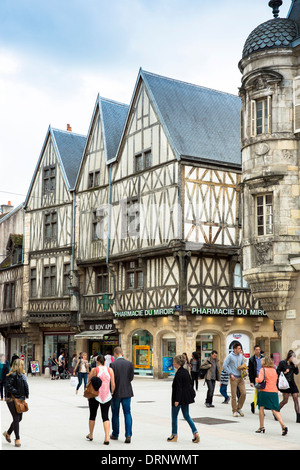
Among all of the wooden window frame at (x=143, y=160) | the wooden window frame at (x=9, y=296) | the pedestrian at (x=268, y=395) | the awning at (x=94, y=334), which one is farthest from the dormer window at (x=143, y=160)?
the pedestrian at (x=268, y=395)

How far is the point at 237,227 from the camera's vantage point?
28016 millimetres

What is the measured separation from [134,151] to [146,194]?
7.95ft

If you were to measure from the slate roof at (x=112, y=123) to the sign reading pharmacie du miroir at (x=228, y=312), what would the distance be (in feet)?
30.0

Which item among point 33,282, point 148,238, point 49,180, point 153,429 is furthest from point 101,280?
point 153,429

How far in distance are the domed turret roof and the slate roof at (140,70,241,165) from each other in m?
7.72

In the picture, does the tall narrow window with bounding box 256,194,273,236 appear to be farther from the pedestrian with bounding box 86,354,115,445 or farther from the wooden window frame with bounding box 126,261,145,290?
the pedestrian with bounding box 86,354,115,445

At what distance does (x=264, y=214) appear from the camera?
1925 centimetres

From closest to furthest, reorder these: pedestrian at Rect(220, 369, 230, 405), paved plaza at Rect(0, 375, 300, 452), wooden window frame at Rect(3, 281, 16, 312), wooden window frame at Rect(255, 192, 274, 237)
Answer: paved plaza at Rect(0, 375, 300, 452) < pedestrian at Rect(220, 369, 230, 405) < wooden window frame at Rect(255, 192, 274, 237) < wooden window frame at Rect(3, 281, 16, 312)

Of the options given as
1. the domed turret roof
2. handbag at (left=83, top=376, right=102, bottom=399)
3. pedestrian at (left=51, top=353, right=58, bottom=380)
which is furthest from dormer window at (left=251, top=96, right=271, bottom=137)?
pedestrian at (left=51, top=353, right=58, bottom=380)

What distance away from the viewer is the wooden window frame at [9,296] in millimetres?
37000

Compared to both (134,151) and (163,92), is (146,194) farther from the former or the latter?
(163,92)

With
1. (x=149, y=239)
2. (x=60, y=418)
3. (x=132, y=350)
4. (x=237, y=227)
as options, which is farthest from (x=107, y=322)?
(x=60, y=418)

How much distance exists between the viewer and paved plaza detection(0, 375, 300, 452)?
9.33 metres

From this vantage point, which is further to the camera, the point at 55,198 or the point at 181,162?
the point at 55,198
